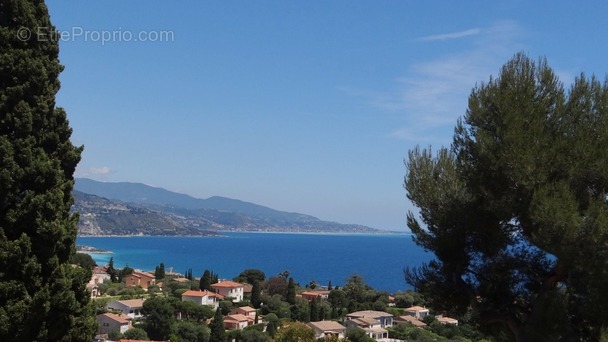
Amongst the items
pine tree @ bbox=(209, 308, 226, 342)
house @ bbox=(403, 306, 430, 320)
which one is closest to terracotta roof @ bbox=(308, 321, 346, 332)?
pine tree @ bbox=(209, 308, 226, 342)

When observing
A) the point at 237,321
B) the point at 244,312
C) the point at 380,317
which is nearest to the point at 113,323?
the point at 237,321

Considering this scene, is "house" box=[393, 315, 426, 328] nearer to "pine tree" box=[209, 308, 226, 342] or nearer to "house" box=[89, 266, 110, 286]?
"pine tree" box=[209, 308, 226, 342]

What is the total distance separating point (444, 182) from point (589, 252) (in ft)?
6.07

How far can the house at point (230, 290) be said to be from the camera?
54406mm

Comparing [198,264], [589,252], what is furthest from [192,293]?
[198,264]

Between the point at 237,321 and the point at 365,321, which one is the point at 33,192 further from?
the point at 365,321

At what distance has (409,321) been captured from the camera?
42.2 meters

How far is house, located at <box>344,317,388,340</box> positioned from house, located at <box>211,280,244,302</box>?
16.5 meters

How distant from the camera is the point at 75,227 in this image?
24.0 feet

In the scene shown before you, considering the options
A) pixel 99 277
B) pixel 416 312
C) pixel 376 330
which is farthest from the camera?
pixel 99 277

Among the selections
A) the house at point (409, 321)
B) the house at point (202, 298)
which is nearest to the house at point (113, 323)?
the house at point (202, 298)

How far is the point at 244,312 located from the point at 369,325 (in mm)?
10155

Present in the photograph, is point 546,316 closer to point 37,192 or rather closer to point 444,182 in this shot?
point 444,182

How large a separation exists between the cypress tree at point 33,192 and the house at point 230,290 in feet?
157
